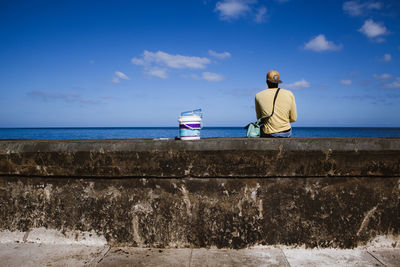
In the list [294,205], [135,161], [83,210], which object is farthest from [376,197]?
[83,210]

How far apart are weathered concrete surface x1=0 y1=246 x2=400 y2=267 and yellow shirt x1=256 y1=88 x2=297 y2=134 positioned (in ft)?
4.72

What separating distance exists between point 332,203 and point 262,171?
61 cm

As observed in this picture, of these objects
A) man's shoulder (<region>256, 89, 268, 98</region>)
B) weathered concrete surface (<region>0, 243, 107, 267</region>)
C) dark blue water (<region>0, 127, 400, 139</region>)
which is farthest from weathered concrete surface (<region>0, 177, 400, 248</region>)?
dark blue water (<region>0, 127, 400, 139</region>)

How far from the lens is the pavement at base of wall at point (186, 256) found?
171 centimetres

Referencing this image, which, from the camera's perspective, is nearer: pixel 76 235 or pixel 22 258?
pixel 22 258

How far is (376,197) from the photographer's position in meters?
1.87

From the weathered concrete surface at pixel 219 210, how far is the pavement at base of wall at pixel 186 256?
2.5 inches

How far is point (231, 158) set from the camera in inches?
73.3

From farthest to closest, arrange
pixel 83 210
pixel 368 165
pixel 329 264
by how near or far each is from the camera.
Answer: pixel 83 210
pixel 368 165
pixel 329 264

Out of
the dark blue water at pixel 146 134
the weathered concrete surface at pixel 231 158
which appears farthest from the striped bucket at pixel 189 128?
the dark blue water at pixel 146 134

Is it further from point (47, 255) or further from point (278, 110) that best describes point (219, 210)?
point (278, 110)

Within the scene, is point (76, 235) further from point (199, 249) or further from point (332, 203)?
point (332, 203)

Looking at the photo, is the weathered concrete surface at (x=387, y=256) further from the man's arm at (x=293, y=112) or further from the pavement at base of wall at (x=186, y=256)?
the man's arm at (x=293, y=112)

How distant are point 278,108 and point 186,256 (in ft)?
6.38
